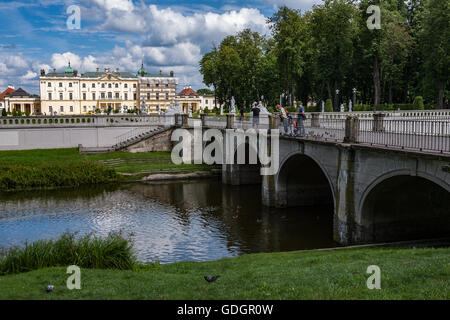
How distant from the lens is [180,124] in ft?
162

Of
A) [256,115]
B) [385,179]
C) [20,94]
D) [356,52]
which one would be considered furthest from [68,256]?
[20,94]

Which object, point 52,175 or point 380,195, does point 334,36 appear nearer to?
point 52,175

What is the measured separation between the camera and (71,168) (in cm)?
3781

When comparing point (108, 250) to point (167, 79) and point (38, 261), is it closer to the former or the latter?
point (38, 261)

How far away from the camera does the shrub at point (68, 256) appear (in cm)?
1314

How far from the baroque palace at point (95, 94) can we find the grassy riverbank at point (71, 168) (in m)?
74.3

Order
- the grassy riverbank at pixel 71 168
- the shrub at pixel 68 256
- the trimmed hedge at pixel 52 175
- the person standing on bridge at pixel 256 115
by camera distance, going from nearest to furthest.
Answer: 1. the shrub at pixel 68 256
2. the person standing on bridge at pixel 256 115
3. the trimmed hedge at pixel 52 175
4. the grassy riverbank at pixel 71 168

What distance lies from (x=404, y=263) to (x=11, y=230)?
68.2ft

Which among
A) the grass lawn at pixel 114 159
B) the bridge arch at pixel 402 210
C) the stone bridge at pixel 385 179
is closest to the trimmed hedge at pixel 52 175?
the grass lawn at pixel 114 159

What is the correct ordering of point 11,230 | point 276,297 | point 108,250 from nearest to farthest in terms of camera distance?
point 276,297 < point 108,250 < point 11,230

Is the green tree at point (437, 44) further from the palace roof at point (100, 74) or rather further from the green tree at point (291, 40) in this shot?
the palace roof at point (100, 74)

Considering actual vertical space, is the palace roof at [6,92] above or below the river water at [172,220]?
above

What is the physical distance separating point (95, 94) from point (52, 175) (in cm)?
9650

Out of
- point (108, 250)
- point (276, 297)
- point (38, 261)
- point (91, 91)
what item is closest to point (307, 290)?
point (276, 297)
